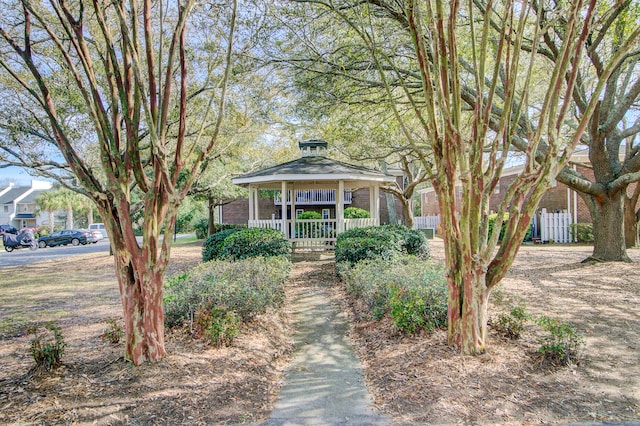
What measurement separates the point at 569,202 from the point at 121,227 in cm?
2065

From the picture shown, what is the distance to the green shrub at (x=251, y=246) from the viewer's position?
995cm

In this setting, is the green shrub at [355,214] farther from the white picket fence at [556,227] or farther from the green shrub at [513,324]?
the green shrub at [513,324]

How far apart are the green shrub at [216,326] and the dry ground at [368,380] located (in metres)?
0.12

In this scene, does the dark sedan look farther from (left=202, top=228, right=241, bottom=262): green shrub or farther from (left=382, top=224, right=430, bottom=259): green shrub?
(left=382, top=224, right=430, bottom=259): green shrub

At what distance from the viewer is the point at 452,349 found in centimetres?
399

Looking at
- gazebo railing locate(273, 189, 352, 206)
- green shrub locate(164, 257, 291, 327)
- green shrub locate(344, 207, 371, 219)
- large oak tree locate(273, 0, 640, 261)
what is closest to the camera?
green shrub locate(164, 257, 291, 327)

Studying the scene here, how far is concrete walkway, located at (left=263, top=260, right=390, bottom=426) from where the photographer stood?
3.10 m

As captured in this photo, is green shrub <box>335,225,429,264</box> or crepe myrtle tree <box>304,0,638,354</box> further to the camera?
green shrub <box>335,225,429,264</box>

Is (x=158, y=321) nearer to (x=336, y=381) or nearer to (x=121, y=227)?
(x=121, y=227)

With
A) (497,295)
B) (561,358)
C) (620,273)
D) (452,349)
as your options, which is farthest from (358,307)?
(620,273)

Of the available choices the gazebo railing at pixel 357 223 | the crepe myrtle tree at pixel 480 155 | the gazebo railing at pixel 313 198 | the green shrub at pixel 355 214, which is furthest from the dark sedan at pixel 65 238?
the crepe myrtle tree at pixel 480 155

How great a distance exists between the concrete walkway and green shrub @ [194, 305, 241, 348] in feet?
2.57

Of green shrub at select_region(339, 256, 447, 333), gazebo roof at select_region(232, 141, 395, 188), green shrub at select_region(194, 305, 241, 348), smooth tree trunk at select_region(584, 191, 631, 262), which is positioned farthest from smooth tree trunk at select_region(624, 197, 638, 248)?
green shrub at select_region(194, 305, 241, 348)

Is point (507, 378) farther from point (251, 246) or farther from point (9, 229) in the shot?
point (9, 229)
